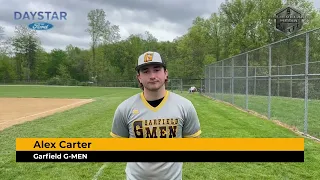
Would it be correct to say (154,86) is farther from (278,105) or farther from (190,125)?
(278,105)

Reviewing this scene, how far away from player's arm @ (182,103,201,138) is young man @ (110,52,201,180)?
0.03ft

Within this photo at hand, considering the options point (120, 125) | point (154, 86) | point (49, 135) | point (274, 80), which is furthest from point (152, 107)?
point (274, 80)

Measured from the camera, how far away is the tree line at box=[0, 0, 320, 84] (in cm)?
5150

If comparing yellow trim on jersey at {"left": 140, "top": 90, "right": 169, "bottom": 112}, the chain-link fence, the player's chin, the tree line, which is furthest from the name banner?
the tree line

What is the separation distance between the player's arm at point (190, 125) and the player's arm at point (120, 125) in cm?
47

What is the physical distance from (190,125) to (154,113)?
0.34 meters

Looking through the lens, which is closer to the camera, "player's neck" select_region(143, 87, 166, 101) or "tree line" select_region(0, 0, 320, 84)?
"player's neck" select_region(143, 87, 166, 101)

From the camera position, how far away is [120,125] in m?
2.56

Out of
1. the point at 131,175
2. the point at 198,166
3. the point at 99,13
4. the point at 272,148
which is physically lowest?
the point at 198,166

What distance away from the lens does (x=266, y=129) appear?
32.6 ft

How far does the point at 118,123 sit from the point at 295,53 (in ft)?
62.2

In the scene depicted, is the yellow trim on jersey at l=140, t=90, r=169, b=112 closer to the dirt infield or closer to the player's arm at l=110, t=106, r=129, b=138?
the player's arm at l=110, t=106, r=129, b=138

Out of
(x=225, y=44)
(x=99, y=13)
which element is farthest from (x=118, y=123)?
(x=99, y=13)

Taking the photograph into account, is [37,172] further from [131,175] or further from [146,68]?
[146,68]
